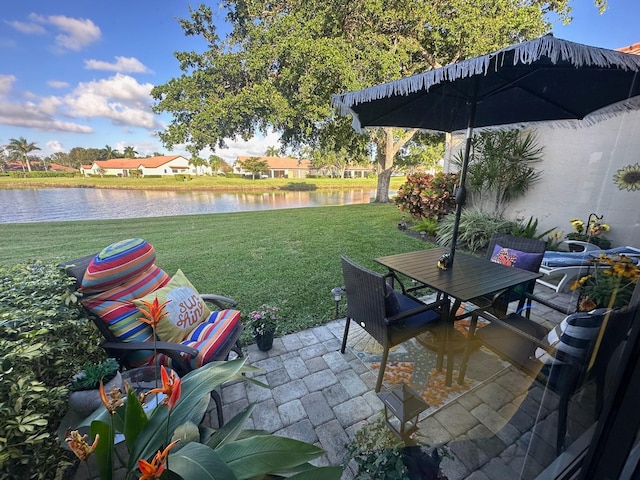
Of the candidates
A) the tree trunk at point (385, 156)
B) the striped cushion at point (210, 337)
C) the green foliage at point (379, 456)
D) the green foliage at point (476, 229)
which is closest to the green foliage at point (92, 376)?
the striped cushion at point (210, 337)

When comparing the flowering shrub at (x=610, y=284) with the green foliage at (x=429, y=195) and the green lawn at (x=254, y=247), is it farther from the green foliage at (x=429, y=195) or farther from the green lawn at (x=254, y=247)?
the green foliage at (x=429, y=195)

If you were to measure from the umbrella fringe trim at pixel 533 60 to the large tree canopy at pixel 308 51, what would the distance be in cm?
621

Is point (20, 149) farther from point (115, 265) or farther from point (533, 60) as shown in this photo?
point (533, 60)

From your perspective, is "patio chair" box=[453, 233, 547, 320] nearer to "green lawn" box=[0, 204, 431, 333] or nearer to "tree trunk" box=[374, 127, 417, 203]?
"green lawn" box=[0, 204, 431, 333]

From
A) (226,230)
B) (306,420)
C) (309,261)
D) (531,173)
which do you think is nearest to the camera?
(306,420)

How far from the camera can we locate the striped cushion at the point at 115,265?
5.22 feet

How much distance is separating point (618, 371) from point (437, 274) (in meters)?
1.61

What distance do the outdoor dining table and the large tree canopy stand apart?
20.9 ft

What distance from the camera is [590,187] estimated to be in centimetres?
131

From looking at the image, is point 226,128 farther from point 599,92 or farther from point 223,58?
point 599,92

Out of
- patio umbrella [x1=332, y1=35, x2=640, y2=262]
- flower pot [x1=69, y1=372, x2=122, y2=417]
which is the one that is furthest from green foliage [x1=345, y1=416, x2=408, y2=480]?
patio umbrella [x1=332, y1=35, x2=640, y2=262]

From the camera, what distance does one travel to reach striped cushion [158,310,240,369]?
1.61 metres

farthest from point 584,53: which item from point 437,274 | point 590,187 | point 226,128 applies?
point 226,128

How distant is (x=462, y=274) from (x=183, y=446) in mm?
2179
